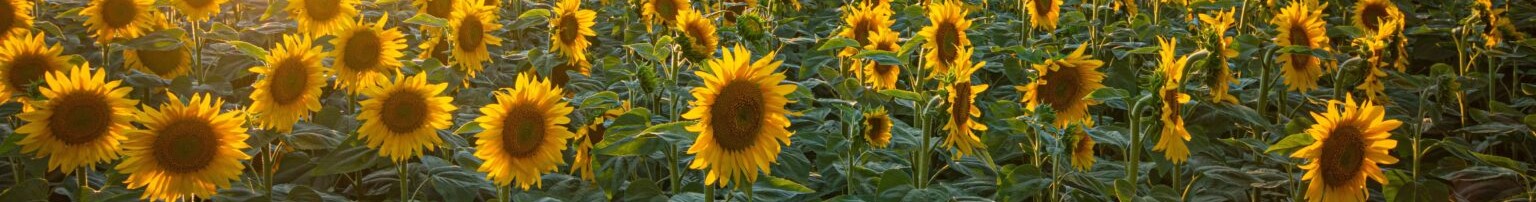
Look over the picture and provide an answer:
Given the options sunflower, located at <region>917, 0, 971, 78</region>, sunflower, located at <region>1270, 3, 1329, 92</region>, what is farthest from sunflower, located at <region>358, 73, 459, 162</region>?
sunflower, located at <region>1270, 3, 1329, 92</region>

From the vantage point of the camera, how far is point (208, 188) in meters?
2.54

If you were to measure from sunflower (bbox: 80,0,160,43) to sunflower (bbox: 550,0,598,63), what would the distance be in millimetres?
1308

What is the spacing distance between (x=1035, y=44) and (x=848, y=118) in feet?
6.67

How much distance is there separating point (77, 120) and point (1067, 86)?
7.37 ft

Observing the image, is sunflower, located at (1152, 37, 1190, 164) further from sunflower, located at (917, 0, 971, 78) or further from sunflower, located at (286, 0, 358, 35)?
sunflower, located at (286, 0, 358, 35)

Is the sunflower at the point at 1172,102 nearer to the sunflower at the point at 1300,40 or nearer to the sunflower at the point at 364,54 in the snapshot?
the sunflower at the point at 1300,40

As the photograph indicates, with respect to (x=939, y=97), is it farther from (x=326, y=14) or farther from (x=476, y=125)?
(x=326, y=14)

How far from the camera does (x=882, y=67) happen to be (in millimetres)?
4027

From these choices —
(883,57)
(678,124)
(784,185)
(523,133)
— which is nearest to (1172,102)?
(883,57)

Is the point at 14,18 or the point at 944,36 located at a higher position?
the point at 14,18

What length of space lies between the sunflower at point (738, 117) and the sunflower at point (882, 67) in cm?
149

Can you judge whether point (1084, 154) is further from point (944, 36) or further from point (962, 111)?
point (944, 36)

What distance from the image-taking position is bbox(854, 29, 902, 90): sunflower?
3893 mm

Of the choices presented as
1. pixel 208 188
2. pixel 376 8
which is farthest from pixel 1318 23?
pixel 376 8
